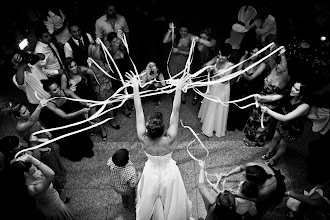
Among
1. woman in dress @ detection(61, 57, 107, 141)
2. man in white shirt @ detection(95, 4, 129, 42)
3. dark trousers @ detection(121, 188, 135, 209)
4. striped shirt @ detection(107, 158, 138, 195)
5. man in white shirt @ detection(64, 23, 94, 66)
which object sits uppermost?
man in white shirt @ detection(95, 4, 129, 42)

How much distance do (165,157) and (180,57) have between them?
2536 millimetres

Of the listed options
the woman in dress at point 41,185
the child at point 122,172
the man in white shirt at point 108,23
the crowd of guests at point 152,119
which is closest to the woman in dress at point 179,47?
the crowd of guests at point 152,119

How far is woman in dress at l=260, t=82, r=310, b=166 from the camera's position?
386 centimetres

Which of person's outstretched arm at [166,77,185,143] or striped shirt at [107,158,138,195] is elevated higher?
person's outstretched arm at [166,77,185,143]

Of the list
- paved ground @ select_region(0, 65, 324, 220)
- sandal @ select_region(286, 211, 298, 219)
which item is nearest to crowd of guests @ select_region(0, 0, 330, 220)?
paved ground @ select_region(0, 65, 324, 220)

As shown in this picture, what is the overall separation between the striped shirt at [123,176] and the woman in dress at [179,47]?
237cm

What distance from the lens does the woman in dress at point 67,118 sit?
405 centimetres

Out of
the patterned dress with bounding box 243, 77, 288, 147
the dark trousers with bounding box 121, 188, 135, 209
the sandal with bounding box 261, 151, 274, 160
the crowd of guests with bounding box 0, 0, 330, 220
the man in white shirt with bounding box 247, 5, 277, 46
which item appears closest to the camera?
the crowd of guests with bounding box 0, 0, 330, 220

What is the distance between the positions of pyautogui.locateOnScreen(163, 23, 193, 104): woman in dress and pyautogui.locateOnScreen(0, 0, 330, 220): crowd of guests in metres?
0.02

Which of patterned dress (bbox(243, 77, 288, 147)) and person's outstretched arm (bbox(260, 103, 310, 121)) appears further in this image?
patterned dress (bbox(243, 77, 288, 147))

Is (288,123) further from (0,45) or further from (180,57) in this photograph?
(0,45)

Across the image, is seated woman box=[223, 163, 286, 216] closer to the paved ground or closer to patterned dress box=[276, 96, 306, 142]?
the paved ground

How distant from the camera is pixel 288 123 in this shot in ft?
14.3

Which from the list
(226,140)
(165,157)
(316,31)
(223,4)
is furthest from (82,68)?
(223,4)
